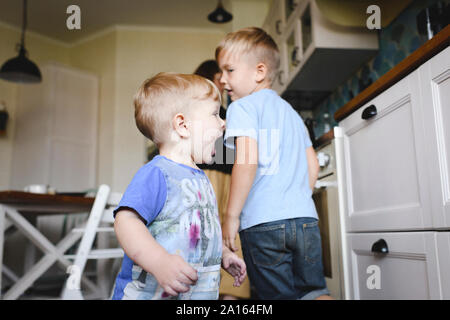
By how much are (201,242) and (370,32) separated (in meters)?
1.29

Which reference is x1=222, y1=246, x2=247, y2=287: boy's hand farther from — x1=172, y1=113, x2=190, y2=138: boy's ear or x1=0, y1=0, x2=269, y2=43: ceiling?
x1=0, y1=0, x2=269, y2=43: ceiling

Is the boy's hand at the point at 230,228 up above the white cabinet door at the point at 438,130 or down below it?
below

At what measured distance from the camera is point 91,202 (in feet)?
5.22

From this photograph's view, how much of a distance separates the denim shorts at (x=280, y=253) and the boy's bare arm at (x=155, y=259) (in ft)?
0.99

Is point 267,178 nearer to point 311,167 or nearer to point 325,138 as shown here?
point 311,167

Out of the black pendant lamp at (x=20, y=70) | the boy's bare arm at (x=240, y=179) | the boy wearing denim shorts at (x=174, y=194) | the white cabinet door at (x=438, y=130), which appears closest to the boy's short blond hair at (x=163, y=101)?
Answer: the boy wearing denim shorts at (x=174, y=194)

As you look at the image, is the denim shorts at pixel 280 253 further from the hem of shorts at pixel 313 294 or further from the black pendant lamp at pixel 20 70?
the black pendant lamp at pixel 20 70

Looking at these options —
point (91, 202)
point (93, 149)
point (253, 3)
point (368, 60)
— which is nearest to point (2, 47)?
point (93, 149)

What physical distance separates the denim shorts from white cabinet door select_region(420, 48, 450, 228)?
21 cm

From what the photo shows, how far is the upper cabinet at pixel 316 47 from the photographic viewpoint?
1448 millimetres

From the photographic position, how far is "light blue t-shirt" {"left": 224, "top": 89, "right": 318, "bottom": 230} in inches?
22.8

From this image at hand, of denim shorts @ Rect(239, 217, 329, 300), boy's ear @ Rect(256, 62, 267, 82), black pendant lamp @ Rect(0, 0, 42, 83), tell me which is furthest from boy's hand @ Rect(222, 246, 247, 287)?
black pendant lamp @ Rect(0, 0, 42, 83)
